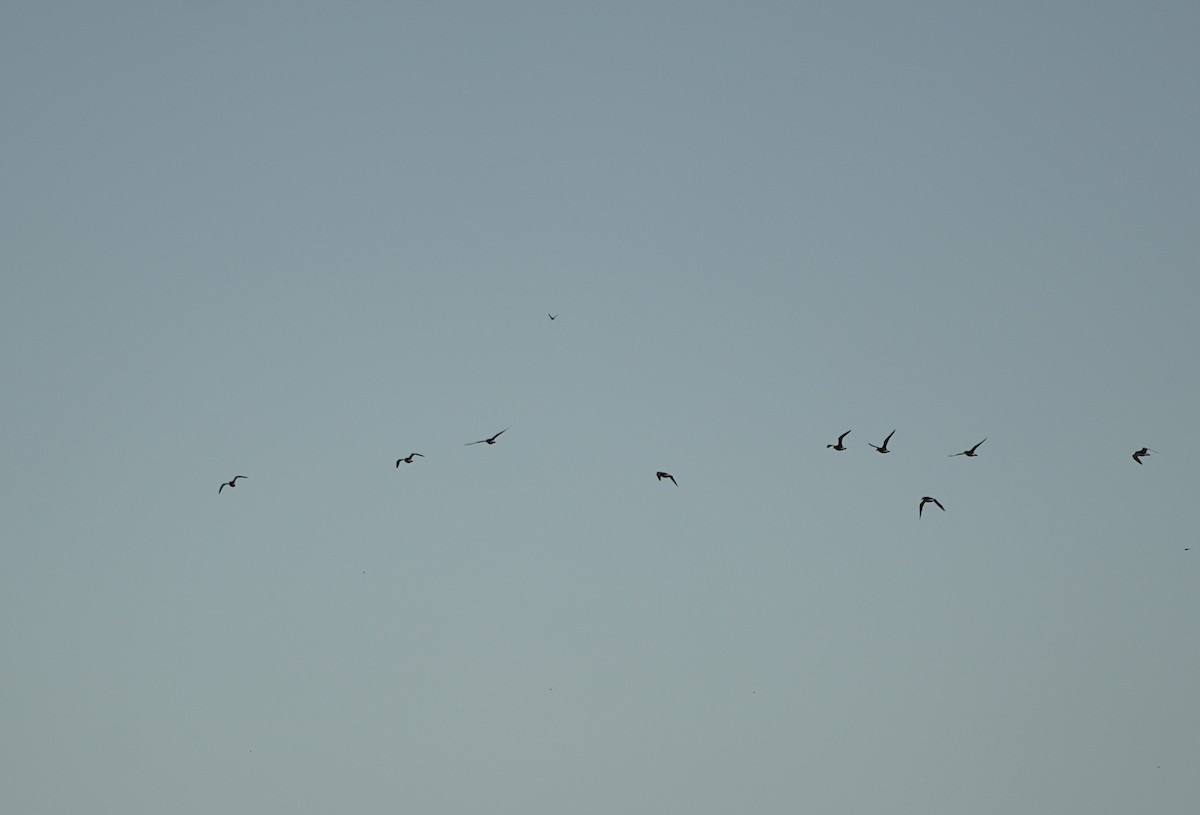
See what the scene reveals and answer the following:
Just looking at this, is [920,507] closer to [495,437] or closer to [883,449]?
[883,449]

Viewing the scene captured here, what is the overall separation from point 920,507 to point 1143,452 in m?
31.1

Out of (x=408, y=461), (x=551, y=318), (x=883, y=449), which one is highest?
(x=551, y=318)

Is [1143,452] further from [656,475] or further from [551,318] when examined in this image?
[551,318]

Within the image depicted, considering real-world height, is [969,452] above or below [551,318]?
below

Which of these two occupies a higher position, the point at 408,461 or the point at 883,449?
the point at 883,449

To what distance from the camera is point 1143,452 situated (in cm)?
9450

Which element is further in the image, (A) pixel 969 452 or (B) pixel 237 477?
(B) pixel 237 477

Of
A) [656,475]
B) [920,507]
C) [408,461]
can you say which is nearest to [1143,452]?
[920,507]

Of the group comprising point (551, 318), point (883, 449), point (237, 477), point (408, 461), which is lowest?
point (237, 477)

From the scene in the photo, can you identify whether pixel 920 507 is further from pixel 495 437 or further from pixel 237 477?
pixel 237 477

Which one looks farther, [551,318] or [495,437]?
[495,437]

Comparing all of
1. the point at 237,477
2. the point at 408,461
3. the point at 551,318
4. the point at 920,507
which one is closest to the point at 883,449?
the point at 920,507

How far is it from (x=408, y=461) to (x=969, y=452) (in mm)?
72404

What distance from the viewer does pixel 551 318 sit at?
8962 cm
